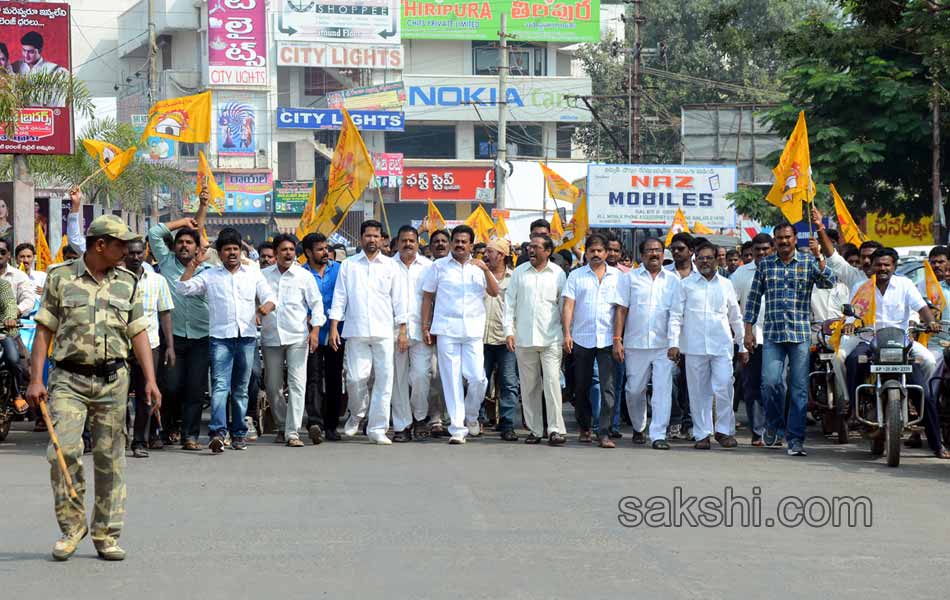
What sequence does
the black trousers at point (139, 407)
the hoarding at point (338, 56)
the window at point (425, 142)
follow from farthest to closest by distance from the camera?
the window at point (425, 142) < the hoarding at point (338, 56) < the black trousers at point (139, 407)

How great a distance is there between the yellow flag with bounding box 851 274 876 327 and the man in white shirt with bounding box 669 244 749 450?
40.9 inches

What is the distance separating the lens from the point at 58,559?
23.3 feet

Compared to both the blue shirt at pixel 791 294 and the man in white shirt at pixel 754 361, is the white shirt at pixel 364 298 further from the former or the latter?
the blue shirt at pixel 791 294

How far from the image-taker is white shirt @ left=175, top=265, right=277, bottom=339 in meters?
11.9

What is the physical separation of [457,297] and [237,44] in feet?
173

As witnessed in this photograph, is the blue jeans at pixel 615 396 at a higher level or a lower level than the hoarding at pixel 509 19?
lower

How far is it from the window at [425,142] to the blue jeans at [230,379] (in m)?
58.1

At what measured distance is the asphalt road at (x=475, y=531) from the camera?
654 cm

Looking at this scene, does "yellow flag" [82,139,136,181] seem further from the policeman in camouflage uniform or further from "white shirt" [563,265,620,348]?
the policeman in camouflage uniform

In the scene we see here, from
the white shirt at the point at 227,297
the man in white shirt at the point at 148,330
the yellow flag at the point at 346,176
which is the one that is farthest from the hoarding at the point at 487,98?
the man in white shirt at the point at 148,330

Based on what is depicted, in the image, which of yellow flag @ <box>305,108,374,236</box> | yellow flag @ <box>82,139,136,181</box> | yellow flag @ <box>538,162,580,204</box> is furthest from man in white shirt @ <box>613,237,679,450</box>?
yellow flag @ <box>538,162,580,204</box>

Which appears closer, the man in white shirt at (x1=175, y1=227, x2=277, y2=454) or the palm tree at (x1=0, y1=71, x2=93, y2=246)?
the man in white shirt at (x1=175, y1=227, x2=277, y2=454)

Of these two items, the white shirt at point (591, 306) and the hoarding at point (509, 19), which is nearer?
the white shirt at point (591, 306)

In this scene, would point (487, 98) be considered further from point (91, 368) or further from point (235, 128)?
point (91, 368)
